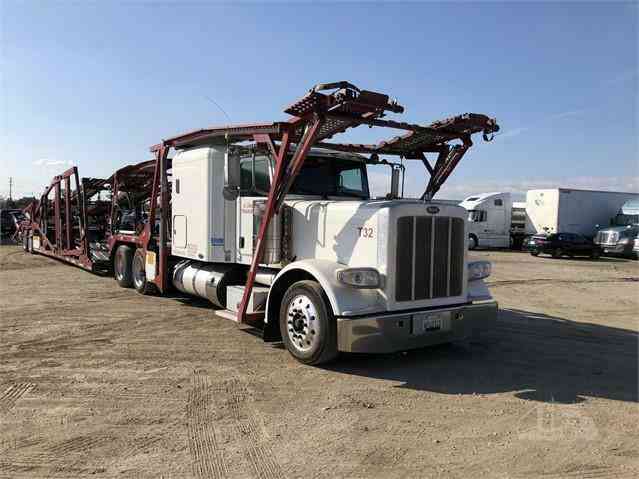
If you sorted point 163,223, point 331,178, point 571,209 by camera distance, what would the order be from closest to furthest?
Answer: point 331,178 < point 163,223 < point 571,209

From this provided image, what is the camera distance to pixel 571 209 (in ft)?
91.2

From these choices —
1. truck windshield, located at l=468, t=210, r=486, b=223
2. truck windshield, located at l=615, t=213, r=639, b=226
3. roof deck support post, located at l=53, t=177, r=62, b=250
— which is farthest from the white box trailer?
roof deck support post, located at l=53, t=177, r=62, b=250

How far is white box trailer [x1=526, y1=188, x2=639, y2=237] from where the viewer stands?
90.2 ft

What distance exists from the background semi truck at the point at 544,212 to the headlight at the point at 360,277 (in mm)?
24324

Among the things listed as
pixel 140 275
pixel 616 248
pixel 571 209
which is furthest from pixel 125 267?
pixel 571 209

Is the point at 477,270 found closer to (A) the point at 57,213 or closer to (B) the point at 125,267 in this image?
(B) the point at 125,267

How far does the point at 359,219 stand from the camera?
5738mm

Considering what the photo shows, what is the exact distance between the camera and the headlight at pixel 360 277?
5.24 m

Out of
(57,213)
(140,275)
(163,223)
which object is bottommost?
(140,275)

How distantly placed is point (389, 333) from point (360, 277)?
0.63 metres

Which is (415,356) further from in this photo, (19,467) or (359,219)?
(19,467)

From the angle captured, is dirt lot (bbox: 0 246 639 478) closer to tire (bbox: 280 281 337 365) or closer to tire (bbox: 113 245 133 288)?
tire (bbox: 280 281 337 365)

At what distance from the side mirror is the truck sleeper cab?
2cm

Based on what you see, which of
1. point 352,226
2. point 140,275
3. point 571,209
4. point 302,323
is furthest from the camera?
point 571,209
